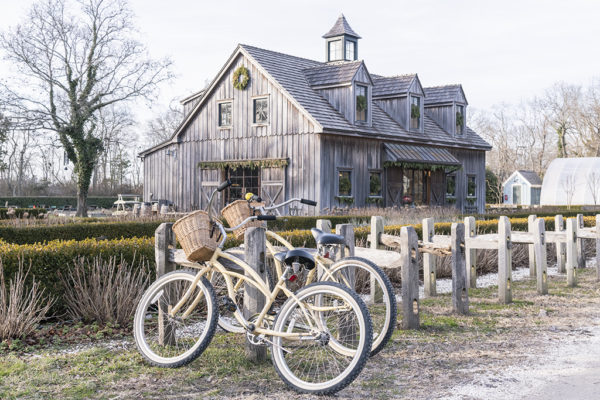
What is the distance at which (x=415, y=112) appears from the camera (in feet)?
90.2

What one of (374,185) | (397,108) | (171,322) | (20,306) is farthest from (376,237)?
(397,108)

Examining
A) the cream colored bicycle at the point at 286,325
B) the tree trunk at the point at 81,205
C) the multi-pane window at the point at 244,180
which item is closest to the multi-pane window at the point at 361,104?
the multi-pane window at the point at 244,180

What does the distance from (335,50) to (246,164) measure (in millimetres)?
9074

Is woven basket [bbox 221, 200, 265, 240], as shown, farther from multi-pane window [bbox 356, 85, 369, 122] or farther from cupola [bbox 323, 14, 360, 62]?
cupola [bbox 323, 14, 360, 62]

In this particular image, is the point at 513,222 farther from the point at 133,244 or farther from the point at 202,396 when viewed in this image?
the point at 202,396

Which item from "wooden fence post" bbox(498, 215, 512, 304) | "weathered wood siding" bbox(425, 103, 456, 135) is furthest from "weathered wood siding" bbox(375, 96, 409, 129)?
"wooden fence post" bbox(498, 215, 512, 304)

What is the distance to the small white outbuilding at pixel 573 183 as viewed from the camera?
146 ft

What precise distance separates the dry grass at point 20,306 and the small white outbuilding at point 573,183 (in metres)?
42.2

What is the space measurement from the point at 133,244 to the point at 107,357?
2.65 metres

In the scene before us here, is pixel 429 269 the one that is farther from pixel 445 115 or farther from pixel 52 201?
pixel 52 201

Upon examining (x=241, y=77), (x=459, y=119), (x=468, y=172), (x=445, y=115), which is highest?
(x=241, y=77)

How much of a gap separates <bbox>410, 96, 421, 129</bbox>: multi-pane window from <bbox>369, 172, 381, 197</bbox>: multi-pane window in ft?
12.4

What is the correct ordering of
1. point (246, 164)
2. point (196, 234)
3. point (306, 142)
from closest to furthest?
point (196, 234) → point (306, 142) → point (246, 164)

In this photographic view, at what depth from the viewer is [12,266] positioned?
719 centimetres
